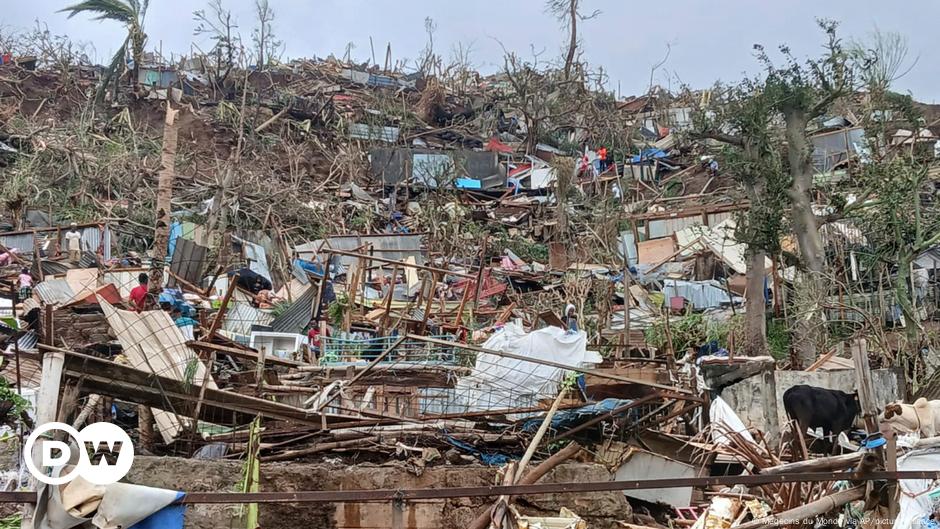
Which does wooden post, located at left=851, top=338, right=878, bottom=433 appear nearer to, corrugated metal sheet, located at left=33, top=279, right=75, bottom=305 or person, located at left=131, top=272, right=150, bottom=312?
person, located at left=131, top=272, right=150, bottom=312

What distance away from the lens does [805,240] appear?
14.0 m

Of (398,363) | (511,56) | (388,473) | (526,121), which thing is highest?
(511,56)

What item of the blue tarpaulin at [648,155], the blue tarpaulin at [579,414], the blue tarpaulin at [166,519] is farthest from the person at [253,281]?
the blue tarpaulin at [648,155]

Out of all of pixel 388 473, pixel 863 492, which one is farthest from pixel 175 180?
pixel 863 492

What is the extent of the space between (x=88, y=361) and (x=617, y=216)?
16.8m

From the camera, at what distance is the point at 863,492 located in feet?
14.0

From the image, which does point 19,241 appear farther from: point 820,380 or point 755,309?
point 820,380

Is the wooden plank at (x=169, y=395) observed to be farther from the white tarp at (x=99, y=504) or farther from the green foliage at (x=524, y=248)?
the green foliage at (x=524, y=248)

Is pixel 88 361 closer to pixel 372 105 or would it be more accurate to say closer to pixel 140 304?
pixel 140 304

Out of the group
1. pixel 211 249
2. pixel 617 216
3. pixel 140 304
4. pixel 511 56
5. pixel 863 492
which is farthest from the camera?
pixel 511 56

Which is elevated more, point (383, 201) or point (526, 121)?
point (526, 121)

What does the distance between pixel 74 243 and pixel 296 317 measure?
533cm

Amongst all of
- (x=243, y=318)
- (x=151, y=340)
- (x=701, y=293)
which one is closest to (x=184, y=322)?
(x=151, y=340)

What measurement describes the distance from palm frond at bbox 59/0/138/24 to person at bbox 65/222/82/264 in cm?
472
